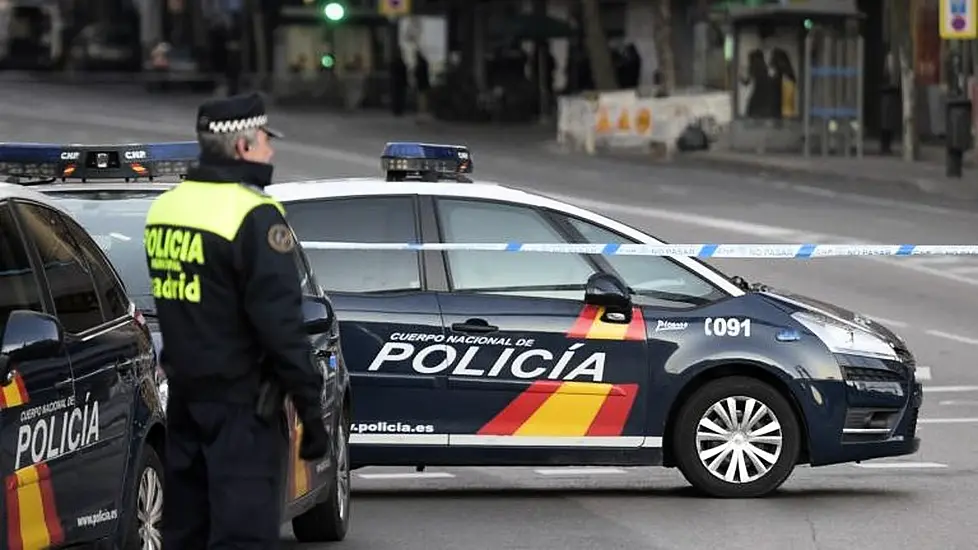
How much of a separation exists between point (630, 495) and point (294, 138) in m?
34.7

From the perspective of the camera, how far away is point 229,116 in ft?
21.1

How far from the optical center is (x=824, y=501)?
442 inches

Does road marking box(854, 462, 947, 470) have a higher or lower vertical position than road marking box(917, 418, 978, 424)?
higher

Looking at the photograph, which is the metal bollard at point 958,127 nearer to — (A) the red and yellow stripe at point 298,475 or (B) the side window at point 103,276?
(A) the red and yellow stripe at point 298,475

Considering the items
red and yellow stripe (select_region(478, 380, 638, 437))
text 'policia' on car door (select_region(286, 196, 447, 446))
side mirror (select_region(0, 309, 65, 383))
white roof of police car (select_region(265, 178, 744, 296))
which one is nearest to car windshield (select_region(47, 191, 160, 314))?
white roof of police car (select_region(265, 178, 744, 296))

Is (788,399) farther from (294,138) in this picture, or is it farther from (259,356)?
(294,138)

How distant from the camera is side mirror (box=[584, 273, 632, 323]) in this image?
10844mm

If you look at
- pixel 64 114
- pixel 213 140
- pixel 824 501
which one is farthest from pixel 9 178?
pixel 64 114

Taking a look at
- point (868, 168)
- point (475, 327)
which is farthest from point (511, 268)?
point (868, 168)

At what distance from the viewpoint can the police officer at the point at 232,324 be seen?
20.9ft

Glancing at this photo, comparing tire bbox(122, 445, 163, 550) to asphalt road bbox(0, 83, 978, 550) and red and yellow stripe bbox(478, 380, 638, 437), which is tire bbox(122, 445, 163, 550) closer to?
asphalt road bbox(0, 83, 978, 550)

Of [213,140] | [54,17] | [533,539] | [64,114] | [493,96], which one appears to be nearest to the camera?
[213,140]

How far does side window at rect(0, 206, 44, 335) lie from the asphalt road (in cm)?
268

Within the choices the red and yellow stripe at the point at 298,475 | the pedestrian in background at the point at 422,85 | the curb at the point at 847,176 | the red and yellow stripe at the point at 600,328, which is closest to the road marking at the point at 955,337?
the red and yellow stripe at the point at 600,328
